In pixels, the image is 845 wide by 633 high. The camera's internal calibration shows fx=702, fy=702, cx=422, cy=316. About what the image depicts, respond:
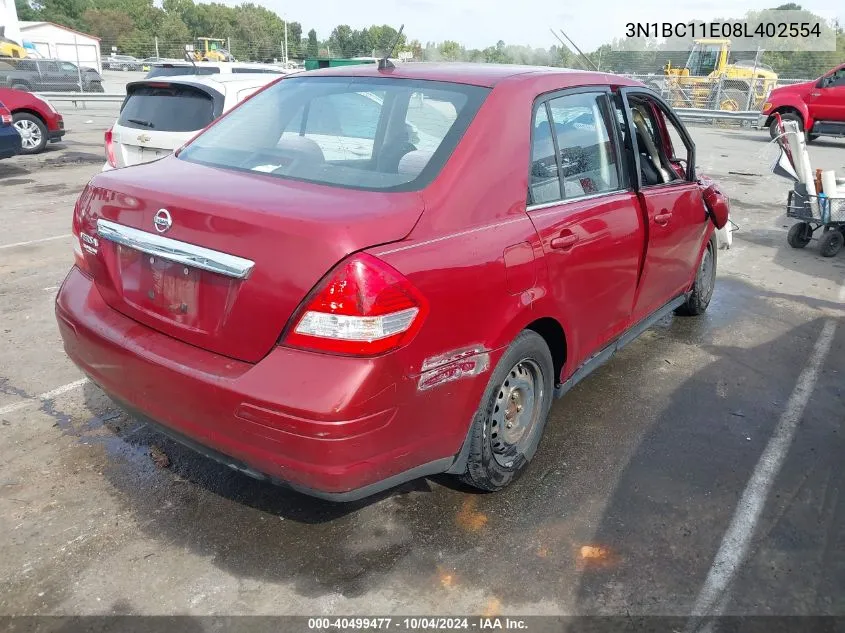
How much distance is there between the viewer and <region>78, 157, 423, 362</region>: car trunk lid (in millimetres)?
2314

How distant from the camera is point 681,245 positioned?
4520mm

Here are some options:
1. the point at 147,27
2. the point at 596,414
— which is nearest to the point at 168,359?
the point at 596,414

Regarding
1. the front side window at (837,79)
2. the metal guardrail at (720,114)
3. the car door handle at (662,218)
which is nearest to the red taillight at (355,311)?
the car door handle at (662,218)

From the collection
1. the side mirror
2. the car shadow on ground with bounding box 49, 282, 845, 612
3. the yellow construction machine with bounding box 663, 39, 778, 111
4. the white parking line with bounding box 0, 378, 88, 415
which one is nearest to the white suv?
the white parking line with bounding box 0, 378, 88, 415

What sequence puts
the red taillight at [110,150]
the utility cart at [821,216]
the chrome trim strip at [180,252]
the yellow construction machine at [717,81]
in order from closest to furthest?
the chrome trim strip at [180,252] < the red taillight at [110,150] < the utility cart at [821,216] < the yellow construction machine at [717,81]

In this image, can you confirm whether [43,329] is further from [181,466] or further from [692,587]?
[692,587]

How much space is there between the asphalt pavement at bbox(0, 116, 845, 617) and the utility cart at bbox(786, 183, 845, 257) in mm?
3442

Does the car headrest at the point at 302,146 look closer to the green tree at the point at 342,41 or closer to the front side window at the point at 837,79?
the front side window at the point at 837,79

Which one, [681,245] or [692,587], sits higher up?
[681,245]

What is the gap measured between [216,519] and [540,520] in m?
1.37

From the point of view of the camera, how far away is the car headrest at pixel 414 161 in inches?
107

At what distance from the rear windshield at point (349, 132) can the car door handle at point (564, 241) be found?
0.62m

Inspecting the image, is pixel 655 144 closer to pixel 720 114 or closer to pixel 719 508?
pixel 719 508

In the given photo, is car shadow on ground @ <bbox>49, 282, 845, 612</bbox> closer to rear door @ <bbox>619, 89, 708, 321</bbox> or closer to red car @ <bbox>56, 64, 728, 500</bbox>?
red car @ <bbox>56, 64, 728, 500</bbox>
